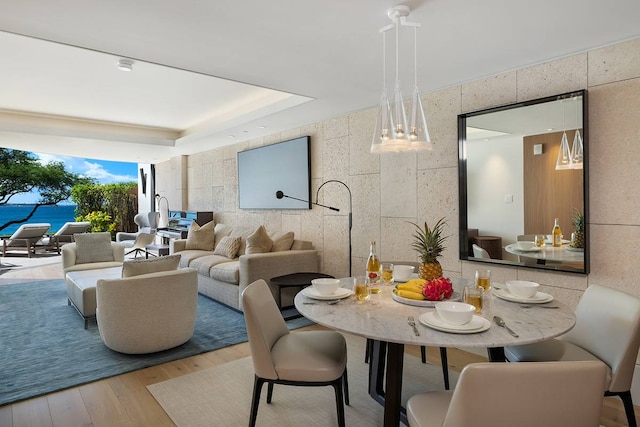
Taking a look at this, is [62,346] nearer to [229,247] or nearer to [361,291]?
[229,247]

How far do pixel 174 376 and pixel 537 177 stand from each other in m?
3.17

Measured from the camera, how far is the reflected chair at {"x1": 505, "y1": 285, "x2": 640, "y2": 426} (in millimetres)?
1808

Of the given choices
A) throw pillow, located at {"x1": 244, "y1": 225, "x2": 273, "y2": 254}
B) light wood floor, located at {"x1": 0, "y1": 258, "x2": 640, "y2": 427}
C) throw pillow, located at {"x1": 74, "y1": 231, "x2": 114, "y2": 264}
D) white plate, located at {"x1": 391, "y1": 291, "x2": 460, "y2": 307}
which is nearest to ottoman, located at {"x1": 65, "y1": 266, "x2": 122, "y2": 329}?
throw pillow, located at {"x1": 74, "y1": 231, "x2": 114, "y2": 264}

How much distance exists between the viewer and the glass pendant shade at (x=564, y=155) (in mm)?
2783

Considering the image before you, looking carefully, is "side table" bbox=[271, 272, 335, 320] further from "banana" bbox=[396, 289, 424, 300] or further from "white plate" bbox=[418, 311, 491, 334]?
"white plate" bbox=[418, 311, 491, 334]

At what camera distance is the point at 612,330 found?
6.34 ft

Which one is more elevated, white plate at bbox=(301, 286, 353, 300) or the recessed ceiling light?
the recessed ceiling light

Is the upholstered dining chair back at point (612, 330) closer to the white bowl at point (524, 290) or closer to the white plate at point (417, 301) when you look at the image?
the white bowl at point (524, 290)

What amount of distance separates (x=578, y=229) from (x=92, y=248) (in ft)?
18.6

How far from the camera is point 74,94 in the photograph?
16.4 feet

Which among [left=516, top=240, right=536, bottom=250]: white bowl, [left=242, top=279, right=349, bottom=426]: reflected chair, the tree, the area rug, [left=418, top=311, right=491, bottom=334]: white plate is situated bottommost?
the area rug

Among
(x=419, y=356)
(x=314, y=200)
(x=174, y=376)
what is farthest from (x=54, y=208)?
(x=419, y=356)

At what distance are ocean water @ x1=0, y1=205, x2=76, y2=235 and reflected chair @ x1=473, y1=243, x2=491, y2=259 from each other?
13.2 metres

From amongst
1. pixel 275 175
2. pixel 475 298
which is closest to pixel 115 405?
pixel 475 298
